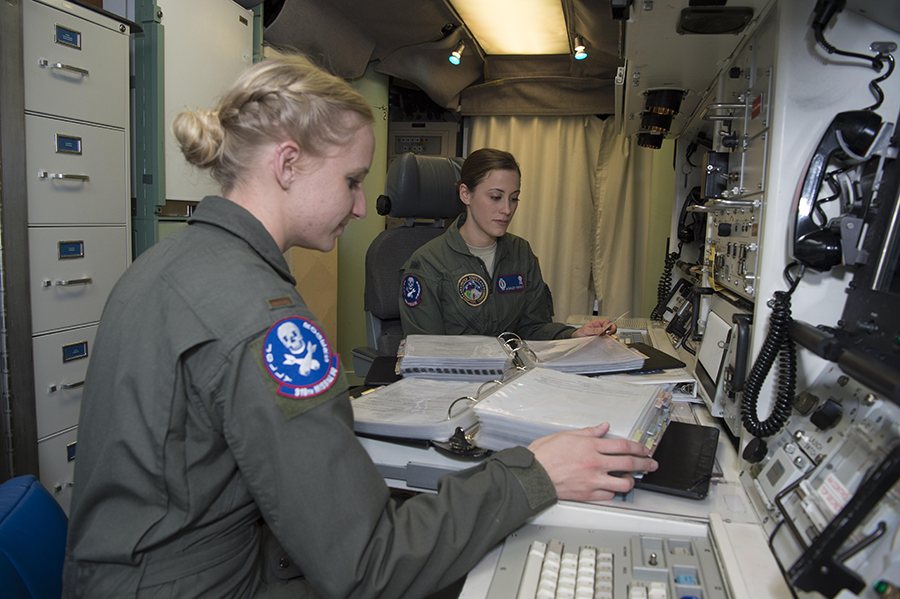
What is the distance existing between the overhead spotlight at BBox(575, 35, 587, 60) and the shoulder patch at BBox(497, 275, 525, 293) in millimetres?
1745

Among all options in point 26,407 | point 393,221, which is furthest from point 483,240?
point 393,221

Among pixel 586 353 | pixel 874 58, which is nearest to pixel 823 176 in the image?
pixel 874 58

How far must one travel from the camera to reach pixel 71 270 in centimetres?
183

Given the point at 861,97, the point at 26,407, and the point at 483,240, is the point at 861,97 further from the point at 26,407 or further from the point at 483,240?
the point at 26,407

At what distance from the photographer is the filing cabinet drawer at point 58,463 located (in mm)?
1786

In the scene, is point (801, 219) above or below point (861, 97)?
below

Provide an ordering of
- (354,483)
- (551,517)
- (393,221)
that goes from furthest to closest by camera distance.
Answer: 1. (393,221)
2. (551,517)
3. (354,483)

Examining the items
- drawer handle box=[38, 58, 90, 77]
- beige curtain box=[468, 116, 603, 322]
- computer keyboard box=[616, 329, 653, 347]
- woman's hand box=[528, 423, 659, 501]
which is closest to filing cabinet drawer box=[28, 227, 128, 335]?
drawer handle box=[38, 58, 90, 77]

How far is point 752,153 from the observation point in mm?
1086

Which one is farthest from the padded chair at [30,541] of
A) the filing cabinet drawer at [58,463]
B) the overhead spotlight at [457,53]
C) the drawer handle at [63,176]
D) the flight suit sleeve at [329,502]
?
the overhead spotlight at [457,53]

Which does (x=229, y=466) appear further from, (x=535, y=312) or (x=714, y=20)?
(x=535, y=312)

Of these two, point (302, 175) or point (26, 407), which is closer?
point (302, 175)

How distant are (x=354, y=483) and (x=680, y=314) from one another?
→ 1.63 meters

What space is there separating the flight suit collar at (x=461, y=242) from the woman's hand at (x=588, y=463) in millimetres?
1377
